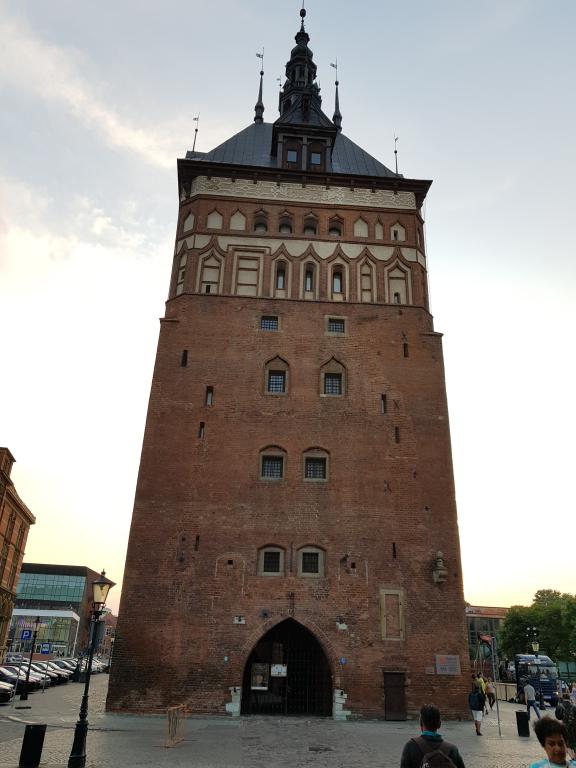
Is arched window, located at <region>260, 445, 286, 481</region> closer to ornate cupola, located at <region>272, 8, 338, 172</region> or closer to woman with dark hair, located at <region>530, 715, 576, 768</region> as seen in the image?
ornate cupola, located at <region>272, 8, 338, 172</region>

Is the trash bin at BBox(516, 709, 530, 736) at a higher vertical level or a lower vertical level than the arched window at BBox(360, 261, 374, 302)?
lower

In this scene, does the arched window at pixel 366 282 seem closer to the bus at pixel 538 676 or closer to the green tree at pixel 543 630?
the bus at pixel 538 676

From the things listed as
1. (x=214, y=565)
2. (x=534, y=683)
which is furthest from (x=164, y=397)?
(x=534, y=683)

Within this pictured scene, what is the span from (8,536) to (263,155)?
125ft

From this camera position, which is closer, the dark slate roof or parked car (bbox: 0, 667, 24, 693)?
parked car (bbox: 0, 667, 24, 693)

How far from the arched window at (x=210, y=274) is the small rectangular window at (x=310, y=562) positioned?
12.1 m

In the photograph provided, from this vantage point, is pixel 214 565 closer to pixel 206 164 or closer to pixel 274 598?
pixel 274 598

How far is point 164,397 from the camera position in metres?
24.0

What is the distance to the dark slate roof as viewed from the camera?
31.0m

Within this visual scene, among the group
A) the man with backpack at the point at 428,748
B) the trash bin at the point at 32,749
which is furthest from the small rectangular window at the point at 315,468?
the man with backpack at the point at 428,748

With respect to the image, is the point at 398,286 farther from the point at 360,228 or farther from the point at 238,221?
the point at 238,221

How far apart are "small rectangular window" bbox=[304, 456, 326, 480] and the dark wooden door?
7.16 meters

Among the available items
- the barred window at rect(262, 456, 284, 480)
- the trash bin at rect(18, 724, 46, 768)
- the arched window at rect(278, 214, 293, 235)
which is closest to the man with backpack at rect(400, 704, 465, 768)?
the trash bin at rect(18, 724, 46, 768)

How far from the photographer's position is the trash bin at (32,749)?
11.0 m
